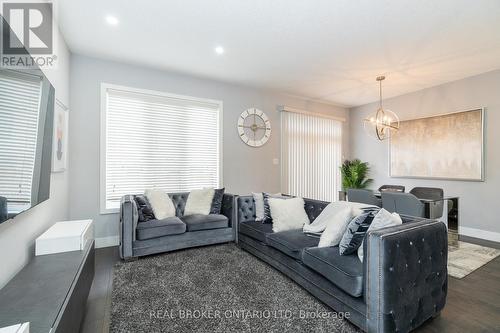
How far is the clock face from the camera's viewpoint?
16.0 ft

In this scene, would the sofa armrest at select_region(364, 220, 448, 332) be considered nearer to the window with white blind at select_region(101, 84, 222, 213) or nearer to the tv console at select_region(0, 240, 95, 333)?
the tv console at select_region(0, 240, 95, 333)

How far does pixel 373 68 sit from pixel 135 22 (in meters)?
3.54

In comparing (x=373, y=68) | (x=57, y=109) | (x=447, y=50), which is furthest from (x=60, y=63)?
(x=447, y=50)

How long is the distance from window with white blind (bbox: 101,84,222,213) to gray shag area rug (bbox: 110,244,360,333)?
1.42m

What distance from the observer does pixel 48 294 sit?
1339mm

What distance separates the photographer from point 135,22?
8.85 ft

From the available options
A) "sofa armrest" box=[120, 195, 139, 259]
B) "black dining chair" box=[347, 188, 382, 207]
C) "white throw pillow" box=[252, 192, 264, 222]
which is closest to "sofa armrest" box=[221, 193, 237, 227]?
"white throw pillow" box=[252, 192, 264, 222]

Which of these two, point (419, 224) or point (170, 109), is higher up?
point (170, 109)

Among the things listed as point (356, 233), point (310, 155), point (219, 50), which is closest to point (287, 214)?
point (356, 233)

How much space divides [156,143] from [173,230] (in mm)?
1582

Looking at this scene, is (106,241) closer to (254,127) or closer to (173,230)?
(173,230)

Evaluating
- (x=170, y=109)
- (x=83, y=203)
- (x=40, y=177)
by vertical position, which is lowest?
(x=83, y=203)

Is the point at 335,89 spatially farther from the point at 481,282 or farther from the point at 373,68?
the point at 481,282

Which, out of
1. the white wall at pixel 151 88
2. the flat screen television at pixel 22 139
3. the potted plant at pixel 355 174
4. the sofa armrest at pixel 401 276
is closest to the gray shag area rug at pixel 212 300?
the sofa armrest at pixel 401 276
